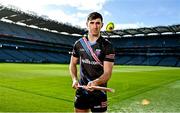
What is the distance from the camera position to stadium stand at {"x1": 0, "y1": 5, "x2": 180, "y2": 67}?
282 feet

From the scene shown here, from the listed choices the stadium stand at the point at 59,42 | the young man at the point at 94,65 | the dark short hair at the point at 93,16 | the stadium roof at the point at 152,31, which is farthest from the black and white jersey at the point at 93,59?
the stadium roof at the point at 152,31

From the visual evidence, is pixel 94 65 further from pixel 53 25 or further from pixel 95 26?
pixel 53 25

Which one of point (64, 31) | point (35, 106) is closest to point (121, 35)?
point (64, 31)

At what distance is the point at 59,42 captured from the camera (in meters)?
110

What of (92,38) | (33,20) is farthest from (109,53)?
(33,20)

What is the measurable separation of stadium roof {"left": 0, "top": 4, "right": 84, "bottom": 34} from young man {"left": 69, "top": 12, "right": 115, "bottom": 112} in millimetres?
74360

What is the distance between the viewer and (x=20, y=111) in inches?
352

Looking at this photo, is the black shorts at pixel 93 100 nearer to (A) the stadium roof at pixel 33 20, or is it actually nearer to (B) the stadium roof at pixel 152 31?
(A) the stadium roof at pixel 33 20

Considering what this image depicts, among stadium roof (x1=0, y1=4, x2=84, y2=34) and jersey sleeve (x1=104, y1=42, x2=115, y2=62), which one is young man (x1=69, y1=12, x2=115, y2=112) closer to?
jersey sleeve (x1=104, y1=42, x2=115, y2=62)

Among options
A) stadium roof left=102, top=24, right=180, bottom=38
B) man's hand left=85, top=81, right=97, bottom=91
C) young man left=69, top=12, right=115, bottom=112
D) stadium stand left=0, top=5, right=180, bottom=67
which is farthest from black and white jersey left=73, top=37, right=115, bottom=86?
stadium roof left=102, top=24, right=180, bottom=38

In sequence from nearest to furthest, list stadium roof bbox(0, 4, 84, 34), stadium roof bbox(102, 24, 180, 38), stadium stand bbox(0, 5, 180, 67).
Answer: stadium roof bbox(0, 4, 84, 34) → stadium stand bbox(0, 5, 180, 67) → stadium roof bbox(102, 24, 180, 38)

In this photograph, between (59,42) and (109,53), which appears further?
(59,42)

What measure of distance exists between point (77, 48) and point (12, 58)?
77.2 metres

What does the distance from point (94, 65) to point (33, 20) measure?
294 ft
